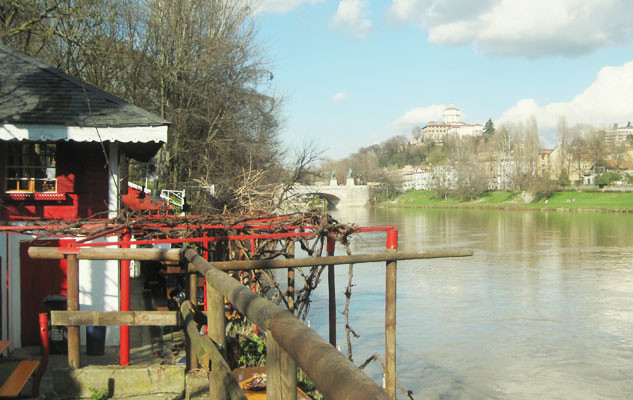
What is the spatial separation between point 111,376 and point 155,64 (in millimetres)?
21141

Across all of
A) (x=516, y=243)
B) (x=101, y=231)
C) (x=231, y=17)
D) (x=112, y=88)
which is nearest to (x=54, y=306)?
(x=101, y=231)

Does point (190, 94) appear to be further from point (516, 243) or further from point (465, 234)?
point (465, 234)

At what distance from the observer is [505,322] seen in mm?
17969

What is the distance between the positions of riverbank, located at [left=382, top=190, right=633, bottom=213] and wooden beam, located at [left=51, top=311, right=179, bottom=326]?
69669 mm

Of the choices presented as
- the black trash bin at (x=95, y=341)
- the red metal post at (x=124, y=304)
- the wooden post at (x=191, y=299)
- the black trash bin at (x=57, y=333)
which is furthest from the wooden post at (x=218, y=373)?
the black trash bin at (x=57, y=333)

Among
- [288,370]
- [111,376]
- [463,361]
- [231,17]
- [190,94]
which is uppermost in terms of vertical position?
[231,17]

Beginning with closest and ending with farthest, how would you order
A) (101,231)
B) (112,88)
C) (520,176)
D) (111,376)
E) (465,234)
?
(111,376)
(101,231)
(112,88)
(465,234)
(520,176)

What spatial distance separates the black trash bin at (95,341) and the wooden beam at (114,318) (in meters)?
4.25

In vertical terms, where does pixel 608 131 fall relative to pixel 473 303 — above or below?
above

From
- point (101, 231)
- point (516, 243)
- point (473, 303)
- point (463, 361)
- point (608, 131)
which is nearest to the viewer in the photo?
point (101, 231)

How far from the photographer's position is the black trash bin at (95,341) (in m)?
9.16

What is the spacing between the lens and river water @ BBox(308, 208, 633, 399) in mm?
13031

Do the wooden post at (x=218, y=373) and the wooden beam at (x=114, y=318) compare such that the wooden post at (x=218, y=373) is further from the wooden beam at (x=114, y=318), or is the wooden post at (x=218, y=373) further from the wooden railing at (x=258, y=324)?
the wooden beam at (x=114, y=318)

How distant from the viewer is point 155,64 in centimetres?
2516
